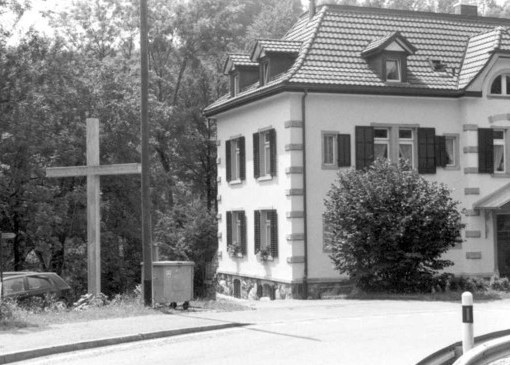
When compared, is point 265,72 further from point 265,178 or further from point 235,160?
point 235,160

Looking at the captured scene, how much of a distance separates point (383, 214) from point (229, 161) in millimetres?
10587

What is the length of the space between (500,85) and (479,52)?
1.46 m

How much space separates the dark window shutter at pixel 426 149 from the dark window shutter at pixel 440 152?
0.21 metres

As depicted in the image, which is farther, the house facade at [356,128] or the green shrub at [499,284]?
the house facade at [356,128]

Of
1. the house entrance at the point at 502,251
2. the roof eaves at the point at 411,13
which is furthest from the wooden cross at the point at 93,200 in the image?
the house entrance at the point at 502,251

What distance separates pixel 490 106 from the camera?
32.3m

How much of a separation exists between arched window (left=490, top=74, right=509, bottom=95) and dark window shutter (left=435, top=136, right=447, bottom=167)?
2380 mm

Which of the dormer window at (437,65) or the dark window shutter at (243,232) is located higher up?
the dormer window at (437,65)

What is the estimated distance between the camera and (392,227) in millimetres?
26891

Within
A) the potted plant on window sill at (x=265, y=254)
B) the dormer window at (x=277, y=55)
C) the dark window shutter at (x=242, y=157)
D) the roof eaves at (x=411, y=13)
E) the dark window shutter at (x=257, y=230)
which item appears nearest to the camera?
the dormer window at (x=277, y=55)

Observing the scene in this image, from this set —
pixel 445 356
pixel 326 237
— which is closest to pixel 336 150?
pixel 326 237

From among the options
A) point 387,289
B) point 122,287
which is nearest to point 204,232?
point 122,287

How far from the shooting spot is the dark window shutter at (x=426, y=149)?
32.0 m

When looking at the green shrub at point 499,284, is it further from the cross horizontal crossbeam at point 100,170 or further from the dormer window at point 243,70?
the cross horizontal crossbeam at point 100,170
